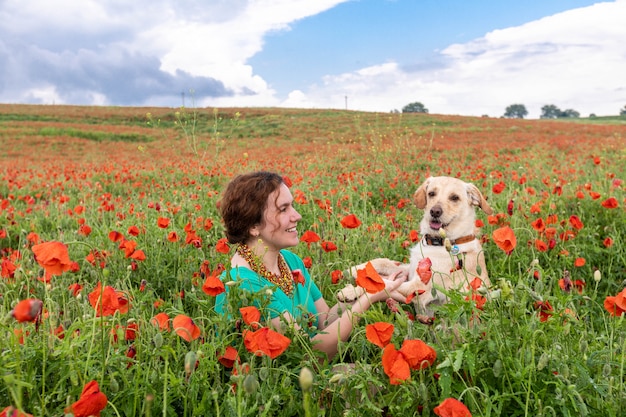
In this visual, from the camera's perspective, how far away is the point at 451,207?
3.73 m

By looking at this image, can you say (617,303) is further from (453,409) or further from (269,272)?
(269,272)

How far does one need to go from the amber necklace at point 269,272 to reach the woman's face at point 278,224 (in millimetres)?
135

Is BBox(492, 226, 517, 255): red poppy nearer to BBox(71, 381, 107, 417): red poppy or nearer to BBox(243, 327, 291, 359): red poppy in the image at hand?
BBox(243, 327, 291, 359): red poppy

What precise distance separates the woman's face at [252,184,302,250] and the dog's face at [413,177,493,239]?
1245 mm

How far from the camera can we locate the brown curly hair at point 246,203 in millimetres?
2965

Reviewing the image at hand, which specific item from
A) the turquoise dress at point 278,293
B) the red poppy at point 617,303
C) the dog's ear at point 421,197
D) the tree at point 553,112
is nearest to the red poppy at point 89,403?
the turquoise dress at point 278,293

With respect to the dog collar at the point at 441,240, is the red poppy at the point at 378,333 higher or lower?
higher

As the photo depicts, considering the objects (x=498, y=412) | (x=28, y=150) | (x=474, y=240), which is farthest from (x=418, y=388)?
(x=28, y=150)

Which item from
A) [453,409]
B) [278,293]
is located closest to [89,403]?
[453,409]

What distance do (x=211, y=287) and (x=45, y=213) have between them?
17.5ft

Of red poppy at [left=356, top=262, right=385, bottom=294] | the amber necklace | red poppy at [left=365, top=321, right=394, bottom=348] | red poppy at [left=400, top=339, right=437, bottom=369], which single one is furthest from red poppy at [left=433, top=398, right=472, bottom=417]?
the amber necklace

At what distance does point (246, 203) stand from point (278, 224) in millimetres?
236

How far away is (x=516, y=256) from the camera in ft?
13.2

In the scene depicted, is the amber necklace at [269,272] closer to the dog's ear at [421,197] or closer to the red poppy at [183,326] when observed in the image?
the red poppy at [183,326]
